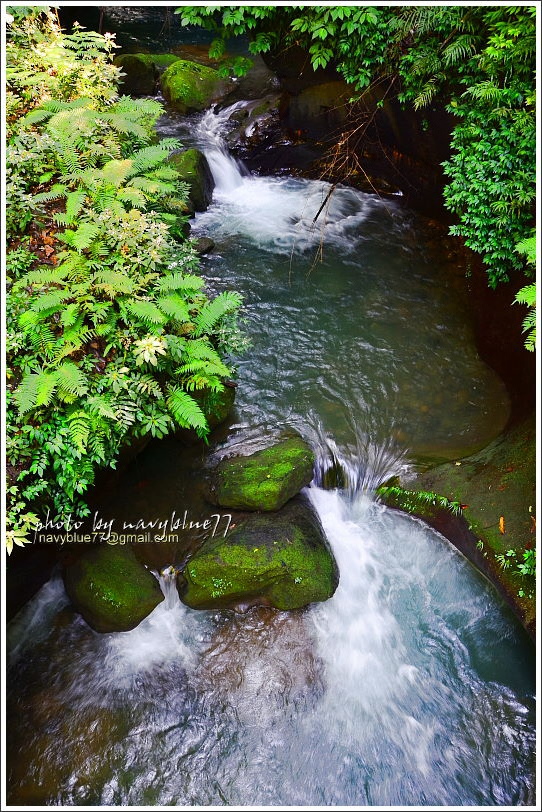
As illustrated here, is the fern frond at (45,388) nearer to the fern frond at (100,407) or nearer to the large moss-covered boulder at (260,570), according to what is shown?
the fern frond at (100,407)

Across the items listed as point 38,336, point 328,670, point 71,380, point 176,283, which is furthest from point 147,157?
point 328,670

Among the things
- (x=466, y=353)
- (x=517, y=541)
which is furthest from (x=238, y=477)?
(x=466, y=353)

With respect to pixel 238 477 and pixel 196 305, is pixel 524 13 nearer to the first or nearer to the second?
pixel 196 305

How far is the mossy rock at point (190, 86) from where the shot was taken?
1428 cm

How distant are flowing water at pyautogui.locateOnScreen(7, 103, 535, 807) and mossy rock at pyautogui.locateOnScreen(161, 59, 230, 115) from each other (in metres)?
9.68

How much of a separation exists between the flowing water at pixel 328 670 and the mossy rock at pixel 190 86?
968 centimetres

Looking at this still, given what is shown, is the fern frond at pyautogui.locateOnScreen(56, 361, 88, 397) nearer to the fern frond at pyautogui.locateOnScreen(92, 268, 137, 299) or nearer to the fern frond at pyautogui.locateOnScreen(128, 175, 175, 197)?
the fern frond at pyautogui.locateOnScreen(92, 268, 137, 299)

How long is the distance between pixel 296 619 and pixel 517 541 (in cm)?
262

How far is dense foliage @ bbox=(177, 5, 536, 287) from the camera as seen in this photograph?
22.1 ft

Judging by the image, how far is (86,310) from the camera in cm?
570

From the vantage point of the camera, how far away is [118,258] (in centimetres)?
621

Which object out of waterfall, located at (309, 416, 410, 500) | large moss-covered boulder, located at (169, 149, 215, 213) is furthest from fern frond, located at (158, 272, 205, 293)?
large moss-covered boulder, located at (169, 149, 215, 213)

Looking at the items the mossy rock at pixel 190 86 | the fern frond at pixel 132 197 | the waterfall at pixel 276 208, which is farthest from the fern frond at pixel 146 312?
the mossy rock at pixel 190 86

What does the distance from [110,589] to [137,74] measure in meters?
14.0
